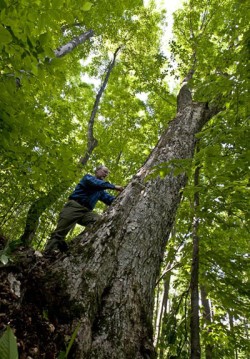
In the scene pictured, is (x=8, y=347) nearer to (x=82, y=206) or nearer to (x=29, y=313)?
(x=29, y=313)

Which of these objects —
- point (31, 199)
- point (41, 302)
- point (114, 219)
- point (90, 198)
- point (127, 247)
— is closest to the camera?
point (41, 302)

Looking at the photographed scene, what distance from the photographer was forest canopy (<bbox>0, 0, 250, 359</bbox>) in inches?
78.7

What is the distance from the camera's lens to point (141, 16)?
11.5 meters

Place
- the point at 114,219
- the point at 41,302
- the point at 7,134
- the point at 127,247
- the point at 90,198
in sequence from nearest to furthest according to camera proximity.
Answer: the point at 41,302, the point at 7,134, the point at 127,247, the point at 114,219, the point at 90,198

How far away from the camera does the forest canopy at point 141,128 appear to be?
200cm

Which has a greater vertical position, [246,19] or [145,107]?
[145,107]

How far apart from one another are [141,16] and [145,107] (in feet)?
13.5

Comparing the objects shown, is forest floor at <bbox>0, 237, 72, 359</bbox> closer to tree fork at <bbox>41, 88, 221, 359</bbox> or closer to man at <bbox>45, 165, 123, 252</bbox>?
tree fork at <bbox>41, 88, 221, 359</bbox>

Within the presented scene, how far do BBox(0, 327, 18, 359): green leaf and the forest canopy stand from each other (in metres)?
1.37

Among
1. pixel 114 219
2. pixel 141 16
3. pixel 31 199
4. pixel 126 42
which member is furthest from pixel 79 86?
pixel 114 219

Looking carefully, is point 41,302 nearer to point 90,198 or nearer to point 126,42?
point 90,198

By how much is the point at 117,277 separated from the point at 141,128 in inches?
373

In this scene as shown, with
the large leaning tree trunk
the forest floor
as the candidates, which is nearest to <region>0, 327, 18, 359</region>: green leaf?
the forest floor

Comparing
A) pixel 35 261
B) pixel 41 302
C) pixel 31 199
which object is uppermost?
pixel 31 199
